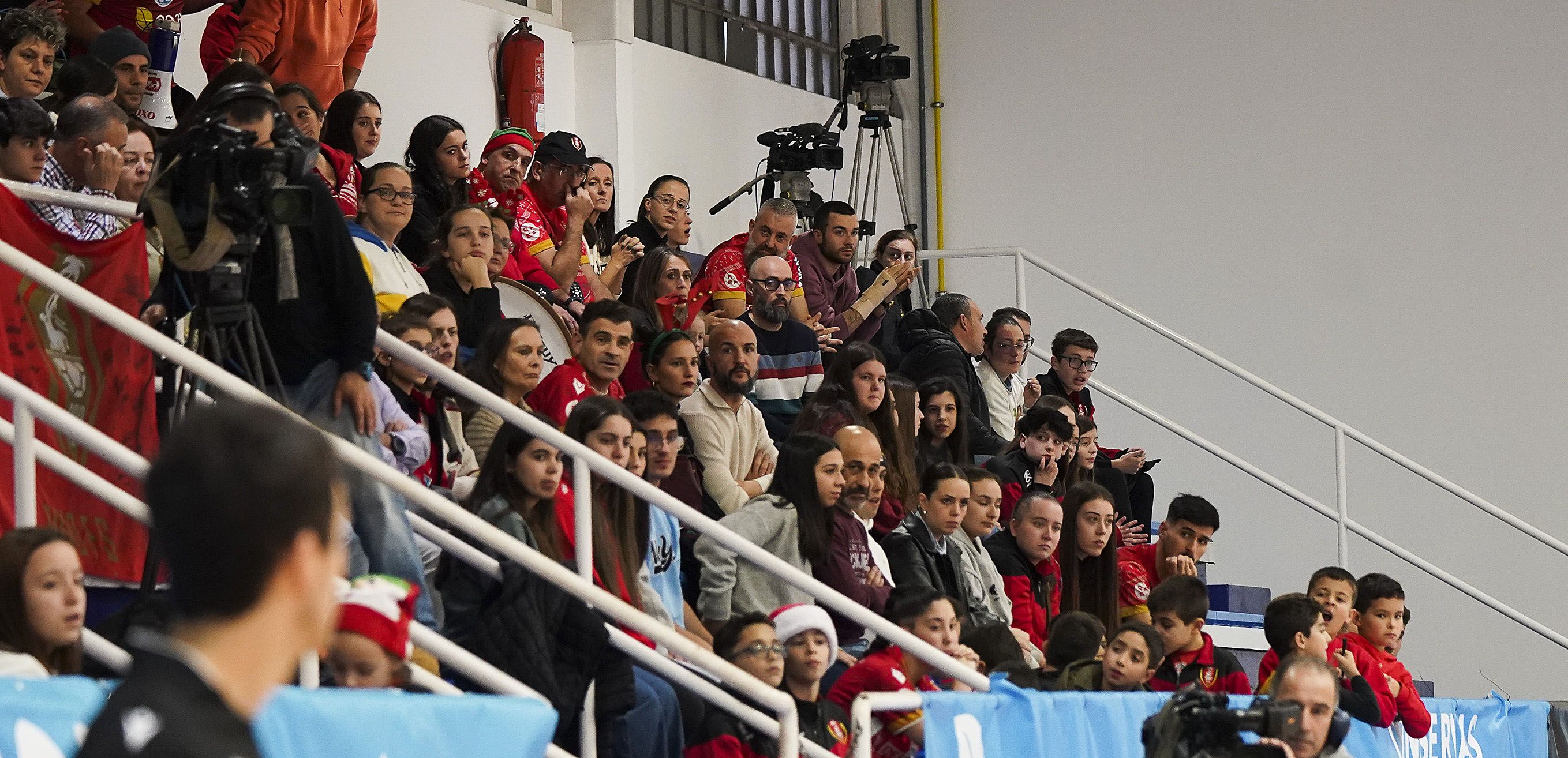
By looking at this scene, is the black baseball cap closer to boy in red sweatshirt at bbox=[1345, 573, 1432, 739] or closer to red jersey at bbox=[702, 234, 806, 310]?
red jersey at bbox=[702, 234, 806, 310]

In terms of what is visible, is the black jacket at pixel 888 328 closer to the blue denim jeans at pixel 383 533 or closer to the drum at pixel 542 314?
the drum at pixel 542 314

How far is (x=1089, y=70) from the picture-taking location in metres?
11.7

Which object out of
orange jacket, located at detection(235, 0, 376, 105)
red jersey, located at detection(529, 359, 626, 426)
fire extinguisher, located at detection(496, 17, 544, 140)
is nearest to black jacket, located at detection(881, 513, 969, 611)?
red jersey, located at detection(529, 359, 626, 426)

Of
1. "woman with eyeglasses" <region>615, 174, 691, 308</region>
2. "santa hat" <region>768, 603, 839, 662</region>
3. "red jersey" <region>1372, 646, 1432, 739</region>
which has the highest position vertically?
"woman with eyeglasses" <region>615, 174, 691, 308</region>

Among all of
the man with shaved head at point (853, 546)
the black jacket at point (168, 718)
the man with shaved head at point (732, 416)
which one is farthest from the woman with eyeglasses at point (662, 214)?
the black jacket at point (168, 718)

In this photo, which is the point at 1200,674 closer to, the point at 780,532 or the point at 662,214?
the point at 780,532

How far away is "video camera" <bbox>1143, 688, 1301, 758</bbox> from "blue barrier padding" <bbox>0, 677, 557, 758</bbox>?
95 cm

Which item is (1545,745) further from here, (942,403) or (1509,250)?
(1509,250)

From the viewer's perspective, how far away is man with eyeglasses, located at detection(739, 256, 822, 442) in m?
6.73

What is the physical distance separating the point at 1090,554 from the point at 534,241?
2.21m

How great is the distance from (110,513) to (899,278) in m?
4.48

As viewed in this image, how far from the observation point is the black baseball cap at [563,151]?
6.97 m

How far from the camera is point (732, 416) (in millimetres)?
6027

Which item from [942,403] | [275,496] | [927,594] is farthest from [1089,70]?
[275,496]
